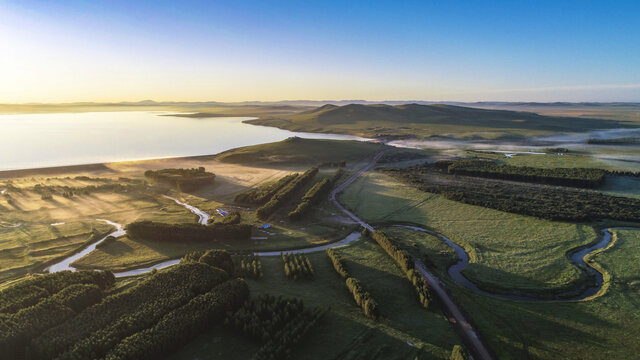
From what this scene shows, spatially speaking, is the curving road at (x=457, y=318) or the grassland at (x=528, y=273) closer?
the curving road at (x=457, y=318)

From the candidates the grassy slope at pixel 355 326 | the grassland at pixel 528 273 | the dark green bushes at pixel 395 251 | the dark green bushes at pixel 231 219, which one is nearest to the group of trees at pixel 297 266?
the grassy slope at pixel 355 326

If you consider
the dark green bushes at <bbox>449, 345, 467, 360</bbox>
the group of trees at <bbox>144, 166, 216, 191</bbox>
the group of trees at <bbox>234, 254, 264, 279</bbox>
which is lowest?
the group of trees at <bbox>234, 254, 264, 279</bbox>

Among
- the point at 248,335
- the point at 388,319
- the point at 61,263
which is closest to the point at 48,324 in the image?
the point at 248,335

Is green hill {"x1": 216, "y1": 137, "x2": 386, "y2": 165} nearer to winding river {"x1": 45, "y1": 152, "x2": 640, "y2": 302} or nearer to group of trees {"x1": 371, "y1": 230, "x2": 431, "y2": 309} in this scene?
winding river {"x1": 45, "y1": 152, "x2": 640, "y2": 302}

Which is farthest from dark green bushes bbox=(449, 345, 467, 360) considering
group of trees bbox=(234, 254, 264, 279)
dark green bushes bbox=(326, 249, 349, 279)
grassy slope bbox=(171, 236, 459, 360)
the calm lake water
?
the calm lake water

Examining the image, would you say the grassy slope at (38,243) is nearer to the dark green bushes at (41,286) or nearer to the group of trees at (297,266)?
the dark green bushes at (41,286)

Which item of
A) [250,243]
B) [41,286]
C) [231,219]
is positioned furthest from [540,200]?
[41,286]
